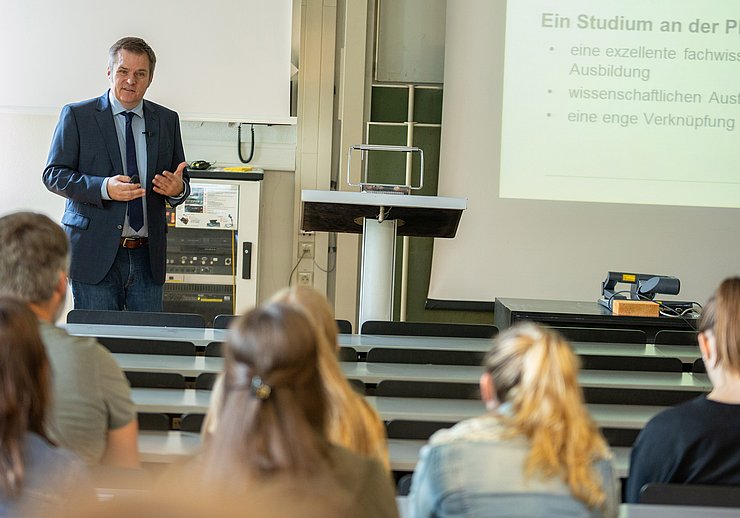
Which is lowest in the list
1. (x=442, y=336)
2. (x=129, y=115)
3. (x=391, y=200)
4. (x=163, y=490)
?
(x=442, y=336)

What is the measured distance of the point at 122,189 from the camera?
376 centimetres

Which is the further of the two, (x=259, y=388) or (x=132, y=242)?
(x=132, y=242)

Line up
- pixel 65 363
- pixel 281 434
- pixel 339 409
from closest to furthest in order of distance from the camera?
1. pixel 281 434
2. pixel 339 409
3. pixel 65 363

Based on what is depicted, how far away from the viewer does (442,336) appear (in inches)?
151

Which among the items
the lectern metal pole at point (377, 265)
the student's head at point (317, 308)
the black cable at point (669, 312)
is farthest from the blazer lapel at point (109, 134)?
the black cable at point (669, 312)

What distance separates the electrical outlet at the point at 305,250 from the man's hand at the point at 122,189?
110 inches

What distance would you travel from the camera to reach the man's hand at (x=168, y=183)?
3891 millimetres

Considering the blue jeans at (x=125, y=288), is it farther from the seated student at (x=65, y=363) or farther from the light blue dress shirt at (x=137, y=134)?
the seated student at (x=65, y=363)

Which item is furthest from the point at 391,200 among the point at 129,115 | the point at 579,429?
the point at 579,429

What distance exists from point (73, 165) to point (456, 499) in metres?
2.87

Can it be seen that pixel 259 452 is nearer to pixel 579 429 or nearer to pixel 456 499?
pixel 456 499

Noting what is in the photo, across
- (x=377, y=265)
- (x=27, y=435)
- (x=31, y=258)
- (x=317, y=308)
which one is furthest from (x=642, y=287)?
(x=27, y=435)

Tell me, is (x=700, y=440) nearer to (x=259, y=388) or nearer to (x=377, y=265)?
(x=259, y=388)

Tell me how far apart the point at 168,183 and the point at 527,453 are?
8.80ft
